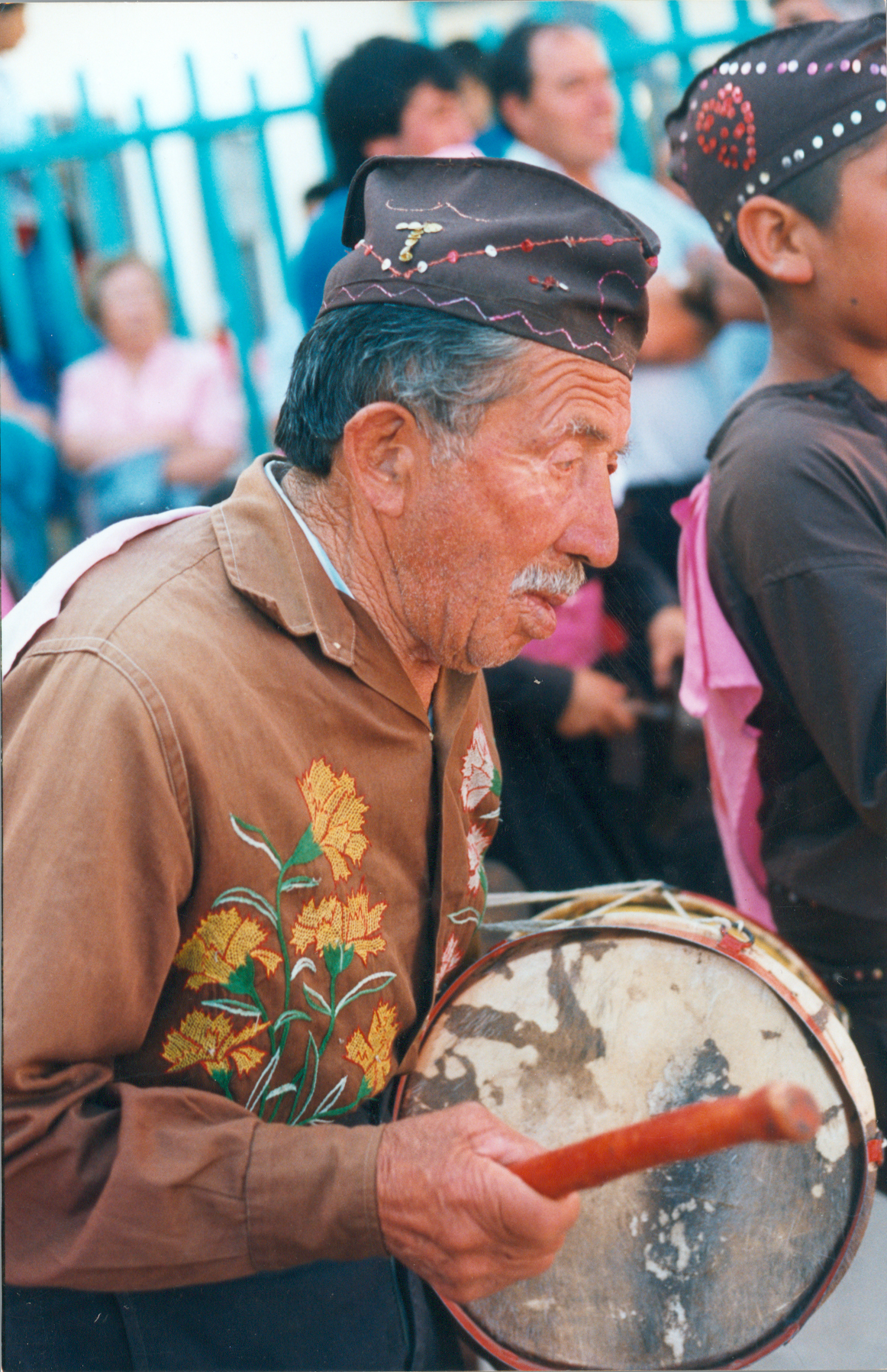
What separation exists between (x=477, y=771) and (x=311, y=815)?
39 cm

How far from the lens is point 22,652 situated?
1.41 metres

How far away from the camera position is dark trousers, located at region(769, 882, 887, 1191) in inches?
74.8

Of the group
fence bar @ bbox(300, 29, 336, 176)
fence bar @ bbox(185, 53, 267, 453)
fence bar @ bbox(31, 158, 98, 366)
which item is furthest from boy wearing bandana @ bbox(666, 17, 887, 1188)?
fence bar @ bbox(31, 158, 98, 366)

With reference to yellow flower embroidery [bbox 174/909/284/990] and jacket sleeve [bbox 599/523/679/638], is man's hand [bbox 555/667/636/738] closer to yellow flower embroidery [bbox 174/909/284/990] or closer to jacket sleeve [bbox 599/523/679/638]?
jacket sleeve [bbox 599/523/679/638]

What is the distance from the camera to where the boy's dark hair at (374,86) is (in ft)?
6.14

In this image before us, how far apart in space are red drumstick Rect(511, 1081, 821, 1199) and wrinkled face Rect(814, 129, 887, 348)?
4.05 ft

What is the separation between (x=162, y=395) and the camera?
7.59 feet

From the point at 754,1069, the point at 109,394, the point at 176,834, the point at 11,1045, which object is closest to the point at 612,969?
the point at 754,1069

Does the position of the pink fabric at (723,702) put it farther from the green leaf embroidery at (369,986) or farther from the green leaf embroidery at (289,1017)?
the green leaf embroidery at (289,1017)

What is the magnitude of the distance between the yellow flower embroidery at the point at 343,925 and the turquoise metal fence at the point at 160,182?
1.13 metres

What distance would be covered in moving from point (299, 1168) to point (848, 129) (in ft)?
5.25

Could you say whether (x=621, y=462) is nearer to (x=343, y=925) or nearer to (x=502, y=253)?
(x=502, y=253)

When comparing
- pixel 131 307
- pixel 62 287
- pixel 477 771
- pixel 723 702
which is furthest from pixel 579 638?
pixel 62 287

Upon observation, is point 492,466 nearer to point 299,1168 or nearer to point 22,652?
point 22,652
